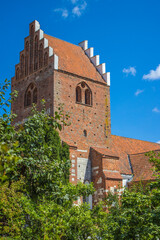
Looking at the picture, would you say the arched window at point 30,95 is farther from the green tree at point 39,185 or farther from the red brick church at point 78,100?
the green tree at point 39,185

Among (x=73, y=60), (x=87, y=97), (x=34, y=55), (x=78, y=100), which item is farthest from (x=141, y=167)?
(x=34, y=55)

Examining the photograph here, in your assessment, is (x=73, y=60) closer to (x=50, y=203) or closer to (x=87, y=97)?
(x=87, y=97)

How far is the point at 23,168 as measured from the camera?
7188mm

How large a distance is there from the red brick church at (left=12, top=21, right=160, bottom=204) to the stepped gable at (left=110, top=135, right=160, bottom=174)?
0.13 meters

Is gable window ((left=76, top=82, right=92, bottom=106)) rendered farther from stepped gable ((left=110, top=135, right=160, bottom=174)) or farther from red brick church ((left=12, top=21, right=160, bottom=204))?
stepped gable ((left=110, top=135, right=160, bottom=174))

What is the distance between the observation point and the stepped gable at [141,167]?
982 inches

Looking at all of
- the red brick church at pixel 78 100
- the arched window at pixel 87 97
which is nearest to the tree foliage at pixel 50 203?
the red brick church at pixel 78 100

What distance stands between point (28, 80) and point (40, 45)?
264 cm

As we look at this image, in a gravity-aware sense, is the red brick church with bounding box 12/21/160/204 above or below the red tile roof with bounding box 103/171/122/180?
above

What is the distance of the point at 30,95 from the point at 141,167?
392 inches

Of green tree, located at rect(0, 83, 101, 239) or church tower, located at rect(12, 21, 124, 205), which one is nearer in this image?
green tree, located at rect(0, 83, 101, 239)

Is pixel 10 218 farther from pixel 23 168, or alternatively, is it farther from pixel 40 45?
pixel 40 45

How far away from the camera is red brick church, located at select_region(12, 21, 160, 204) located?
2280cm

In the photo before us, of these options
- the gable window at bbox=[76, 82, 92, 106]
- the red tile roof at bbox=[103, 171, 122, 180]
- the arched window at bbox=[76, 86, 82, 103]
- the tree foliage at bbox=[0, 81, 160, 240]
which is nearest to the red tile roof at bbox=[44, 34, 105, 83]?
the gable window at bbox=[76, 82, 92, 106]
